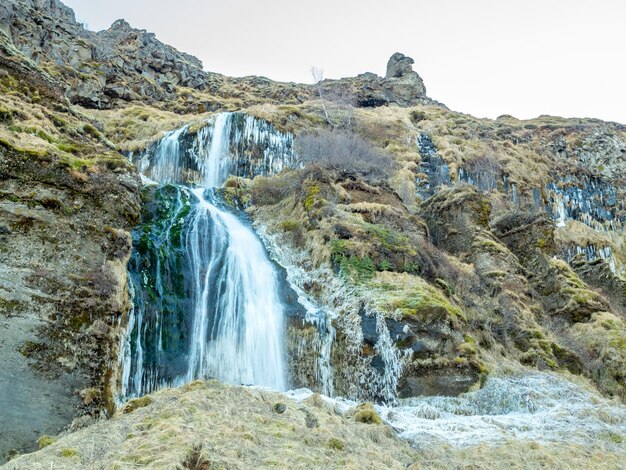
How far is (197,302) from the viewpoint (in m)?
15.7

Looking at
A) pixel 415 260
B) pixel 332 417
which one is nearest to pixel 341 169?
pixel 415 260

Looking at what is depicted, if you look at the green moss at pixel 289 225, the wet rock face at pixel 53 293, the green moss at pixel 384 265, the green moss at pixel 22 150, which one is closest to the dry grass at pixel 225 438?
the wet rock face at pixel 53 293

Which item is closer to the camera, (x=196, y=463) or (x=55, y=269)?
(x=196, y=463)

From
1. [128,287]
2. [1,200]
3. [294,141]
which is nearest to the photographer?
[1,200]

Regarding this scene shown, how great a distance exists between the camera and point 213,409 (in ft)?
26.0

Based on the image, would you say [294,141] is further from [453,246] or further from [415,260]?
[415,260]

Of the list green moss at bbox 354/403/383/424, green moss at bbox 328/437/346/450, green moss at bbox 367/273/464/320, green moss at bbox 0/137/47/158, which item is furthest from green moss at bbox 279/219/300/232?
green moss at bbox 328/437/346/450

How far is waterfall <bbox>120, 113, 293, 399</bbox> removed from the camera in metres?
13.6

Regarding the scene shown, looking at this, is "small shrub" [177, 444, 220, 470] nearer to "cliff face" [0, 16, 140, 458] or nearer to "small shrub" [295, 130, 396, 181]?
"cliff face" [0, 16, 140, 458]

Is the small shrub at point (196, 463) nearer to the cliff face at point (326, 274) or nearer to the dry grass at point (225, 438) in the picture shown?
the dry grass at point (225, 438)

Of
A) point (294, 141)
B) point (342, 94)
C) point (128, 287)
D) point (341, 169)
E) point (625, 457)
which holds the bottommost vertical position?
point (625, 457)

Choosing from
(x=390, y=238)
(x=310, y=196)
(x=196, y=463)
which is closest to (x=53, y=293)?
(x=196, y=463)

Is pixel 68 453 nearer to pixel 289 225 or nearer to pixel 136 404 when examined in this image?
pixel 136 404

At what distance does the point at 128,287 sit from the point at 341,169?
15.0m
